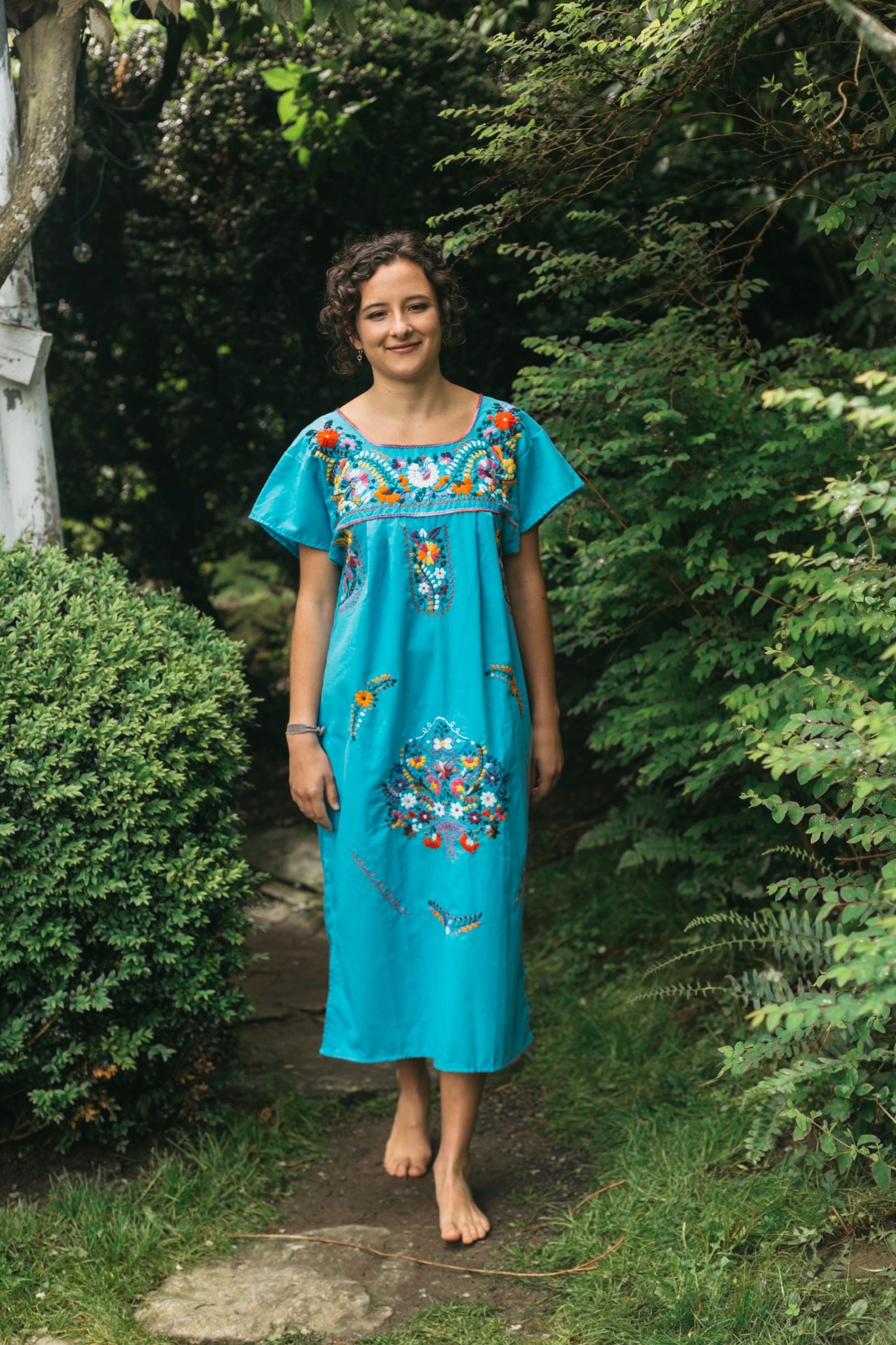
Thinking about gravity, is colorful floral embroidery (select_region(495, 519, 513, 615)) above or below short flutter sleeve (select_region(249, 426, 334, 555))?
below

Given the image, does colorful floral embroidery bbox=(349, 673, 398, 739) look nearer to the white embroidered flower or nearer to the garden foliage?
the white embroidered flower

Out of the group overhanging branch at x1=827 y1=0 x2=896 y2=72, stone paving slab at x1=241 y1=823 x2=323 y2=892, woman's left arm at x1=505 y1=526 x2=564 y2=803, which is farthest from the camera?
stone paving slab at x1=241 y1=823 x2=323 y2=892

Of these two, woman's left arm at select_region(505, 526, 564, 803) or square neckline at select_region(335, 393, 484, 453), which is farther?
woman's left arm at select_region(505, 526, 564, 803)

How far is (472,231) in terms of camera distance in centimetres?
300

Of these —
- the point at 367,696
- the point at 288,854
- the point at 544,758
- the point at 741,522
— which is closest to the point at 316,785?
the point at 367,696

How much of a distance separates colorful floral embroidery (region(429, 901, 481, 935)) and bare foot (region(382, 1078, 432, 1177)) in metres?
0.54

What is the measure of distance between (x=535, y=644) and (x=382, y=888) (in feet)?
2.05

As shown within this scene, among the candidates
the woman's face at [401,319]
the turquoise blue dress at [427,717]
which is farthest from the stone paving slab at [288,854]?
the woman's face at [401,319]

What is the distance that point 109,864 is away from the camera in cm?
257

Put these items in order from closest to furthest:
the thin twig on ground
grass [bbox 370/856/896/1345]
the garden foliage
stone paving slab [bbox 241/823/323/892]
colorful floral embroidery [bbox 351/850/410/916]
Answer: grass [bbox 370/856/896/1345], the garden foliage, the thin twig on ground, colorful floral embroidery [bbox 351/850/410/916], stone paving slab [bbox 241/823/323/892]

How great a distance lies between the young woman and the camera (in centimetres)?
249

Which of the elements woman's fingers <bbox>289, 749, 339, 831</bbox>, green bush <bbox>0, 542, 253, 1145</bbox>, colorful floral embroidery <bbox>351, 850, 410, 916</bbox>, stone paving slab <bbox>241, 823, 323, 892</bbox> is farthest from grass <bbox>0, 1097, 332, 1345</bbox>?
stone paving slab <bbox>241, 823, 323, 892</bbox>

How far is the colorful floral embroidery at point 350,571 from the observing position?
2.52m

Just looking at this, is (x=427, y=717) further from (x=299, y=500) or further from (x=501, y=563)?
(x=299, y=500)
